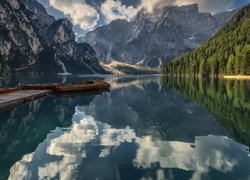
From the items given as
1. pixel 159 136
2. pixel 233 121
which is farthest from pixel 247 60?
pixel 159 136

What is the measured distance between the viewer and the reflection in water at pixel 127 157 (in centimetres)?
1762

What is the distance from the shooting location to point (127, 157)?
819 inches

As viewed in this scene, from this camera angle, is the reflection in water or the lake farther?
the lake

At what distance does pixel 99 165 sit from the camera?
18.9 metres

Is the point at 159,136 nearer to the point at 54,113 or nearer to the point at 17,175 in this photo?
the point at 17,175

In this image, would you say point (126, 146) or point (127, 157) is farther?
point (126, 146)

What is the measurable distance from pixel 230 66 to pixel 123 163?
517ft

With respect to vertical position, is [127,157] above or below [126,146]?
above

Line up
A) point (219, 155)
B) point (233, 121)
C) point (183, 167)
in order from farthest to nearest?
1. point (233, 121)
2. point (219, 155)
3. point (183, 167)

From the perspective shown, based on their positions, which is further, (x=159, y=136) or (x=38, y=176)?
(x=159, y=136)

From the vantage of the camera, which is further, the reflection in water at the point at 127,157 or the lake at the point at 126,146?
the lake at the point at 126,146

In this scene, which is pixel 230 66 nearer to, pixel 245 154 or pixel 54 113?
pixel 54 113

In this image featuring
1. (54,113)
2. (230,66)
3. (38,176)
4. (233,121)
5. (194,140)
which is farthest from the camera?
(230,66)

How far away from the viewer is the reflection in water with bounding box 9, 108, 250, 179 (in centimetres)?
1762
